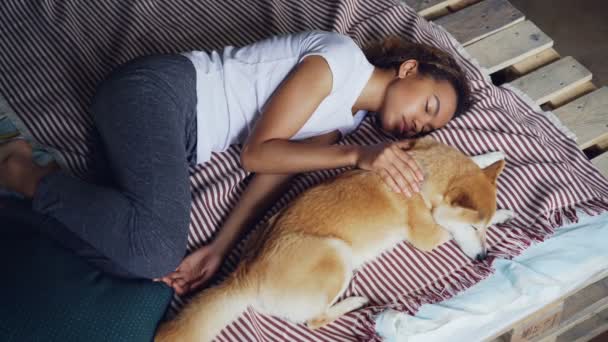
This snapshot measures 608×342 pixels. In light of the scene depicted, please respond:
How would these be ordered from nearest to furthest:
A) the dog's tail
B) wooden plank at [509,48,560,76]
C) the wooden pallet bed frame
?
the dog's tail < the wooden pallet bed frame < wooden plank at [509,48,560,76]

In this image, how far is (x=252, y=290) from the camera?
1.45 metres

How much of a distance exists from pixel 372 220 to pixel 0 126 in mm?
1105

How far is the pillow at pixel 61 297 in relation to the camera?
1.38 meters

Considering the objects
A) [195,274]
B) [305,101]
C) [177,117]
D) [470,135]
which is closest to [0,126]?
[177,117]

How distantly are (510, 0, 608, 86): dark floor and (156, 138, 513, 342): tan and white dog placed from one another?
158 cm

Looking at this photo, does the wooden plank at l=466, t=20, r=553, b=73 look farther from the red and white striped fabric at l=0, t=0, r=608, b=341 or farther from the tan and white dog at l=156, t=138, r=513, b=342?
the tan and white dog at l=156, t=138, r=513, b=342

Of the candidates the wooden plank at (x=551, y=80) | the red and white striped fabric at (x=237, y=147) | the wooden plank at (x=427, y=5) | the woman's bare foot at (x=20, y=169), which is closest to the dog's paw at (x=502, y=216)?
the red and white striped fabric at (x=237, y=147)

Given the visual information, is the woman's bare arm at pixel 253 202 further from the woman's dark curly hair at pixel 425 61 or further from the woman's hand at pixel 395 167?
the woman's dark curly hair at pixel 425 61

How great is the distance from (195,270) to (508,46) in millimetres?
1385

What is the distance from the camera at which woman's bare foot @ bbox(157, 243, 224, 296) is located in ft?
5.35

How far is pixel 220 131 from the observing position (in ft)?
5.85

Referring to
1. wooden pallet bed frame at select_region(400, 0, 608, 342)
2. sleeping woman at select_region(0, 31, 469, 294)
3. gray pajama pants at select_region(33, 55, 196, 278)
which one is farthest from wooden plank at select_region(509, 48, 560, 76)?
gray pajama pants at select_region(33, 55, 196, 278)

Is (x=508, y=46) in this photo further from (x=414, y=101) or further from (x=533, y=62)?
(x=414, y=101)

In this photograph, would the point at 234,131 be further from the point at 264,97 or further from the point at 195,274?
the point at 195,274
